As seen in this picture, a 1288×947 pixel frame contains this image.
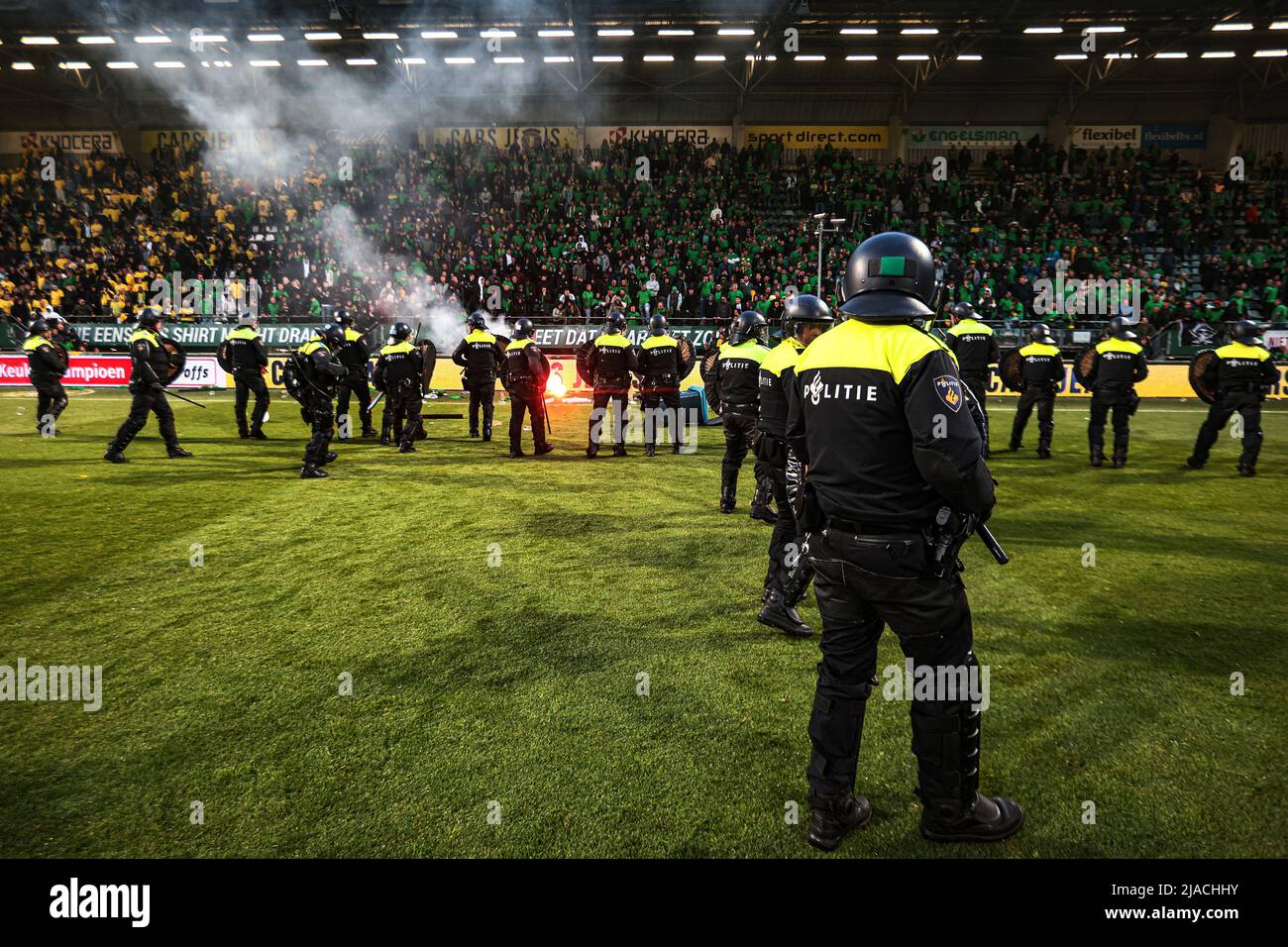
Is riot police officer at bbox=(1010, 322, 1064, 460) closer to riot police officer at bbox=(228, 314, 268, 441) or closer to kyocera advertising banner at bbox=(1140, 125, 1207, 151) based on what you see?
riot police officer at bbox=(228, 314, 268, 441)

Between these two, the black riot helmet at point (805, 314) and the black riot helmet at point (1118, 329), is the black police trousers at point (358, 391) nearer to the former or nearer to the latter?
the black riot helmet at point (805, 314)

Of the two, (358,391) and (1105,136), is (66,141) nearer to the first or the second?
(358,391)

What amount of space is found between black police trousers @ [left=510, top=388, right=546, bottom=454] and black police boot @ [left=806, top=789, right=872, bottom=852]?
9.28 metres

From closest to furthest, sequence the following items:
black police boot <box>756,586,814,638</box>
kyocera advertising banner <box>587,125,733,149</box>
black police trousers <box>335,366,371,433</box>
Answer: black police boot <box>756,586,814,638</box>, black police trousers <box>335,366,371,433</box>, kyocera advertising banner <box>587,125,733,149</box>

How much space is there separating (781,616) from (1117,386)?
8.79 meters

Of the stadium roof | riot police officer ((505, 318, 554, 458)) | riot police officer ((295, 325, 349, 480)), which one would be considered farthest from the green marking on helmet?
the stadium roof

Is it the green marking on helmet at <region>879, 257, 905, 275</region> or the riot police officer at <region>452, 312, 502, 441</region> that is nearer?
the green marking on helmet at <region>879, 257, 905, 275</region>

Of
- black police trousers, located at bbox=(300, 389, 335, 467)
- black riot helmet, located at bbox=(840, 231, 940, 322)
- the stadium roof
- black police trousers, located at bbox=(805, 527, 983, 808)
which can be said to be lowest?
black police trousers, located at bbox=(805, 527, 983, 808)

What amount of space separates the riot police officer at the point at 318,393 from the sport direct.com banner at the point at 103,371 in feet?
43.9

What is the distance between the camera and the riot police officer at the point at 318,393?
9.84 metres

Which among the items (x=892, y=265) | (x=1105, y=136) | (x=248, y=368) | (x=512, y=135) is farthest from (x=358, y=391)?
(x=1105, y=136)

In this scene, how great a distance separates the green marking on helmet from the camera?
2.88 meters

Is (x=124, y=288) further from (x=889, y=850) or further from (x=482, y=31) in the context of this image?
(x=889, y=850)

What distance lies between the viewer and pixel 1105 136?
3064 centimetres
